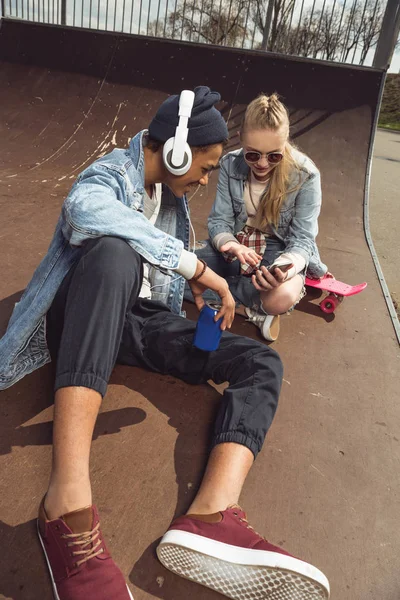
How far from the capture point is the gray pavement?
14.8 ft

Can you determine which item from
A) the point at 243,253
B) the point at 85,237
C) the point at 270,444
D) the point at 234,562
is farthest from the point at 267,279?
the point at 234,562

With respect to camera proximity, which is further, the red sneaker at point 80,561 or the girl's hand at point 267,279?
the girl's hand at point 267,279

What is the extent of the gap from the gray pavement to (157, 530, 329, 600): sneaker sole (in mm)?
2956

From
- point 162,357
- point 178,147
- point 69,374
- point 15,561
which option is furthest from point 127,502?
point 178,147

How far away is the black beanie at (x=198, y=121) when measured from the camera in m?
1.70

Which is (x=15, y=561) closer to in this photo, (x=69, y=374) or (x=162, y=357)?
(x=69, y=374)

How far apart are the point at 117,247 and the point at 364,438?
1236 mm

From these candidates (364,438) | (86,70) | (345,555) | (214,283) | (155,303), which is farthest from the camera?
(86,70)

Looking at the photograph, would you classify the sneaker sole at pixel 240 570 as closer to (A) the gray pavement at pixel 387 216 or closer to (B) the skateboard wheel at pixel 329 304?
(B) the skateboard wheel at pixel 329 304

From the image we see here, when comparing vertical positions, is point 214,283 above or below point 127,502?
above

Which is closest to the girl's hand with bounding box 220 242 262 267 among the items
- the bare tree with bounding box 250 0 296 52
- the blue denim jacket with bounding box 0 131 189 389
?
the blue denim jacket with bounding box 0 131 189 389

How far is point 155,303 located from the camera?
208 cm

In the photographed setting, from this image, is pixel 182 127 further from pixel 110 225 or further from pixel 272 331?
pixel 272 331

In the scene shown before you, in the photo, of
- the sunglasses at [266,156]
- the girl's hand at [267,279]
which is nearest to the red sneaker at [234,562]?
the girl's hand at [267,279]
